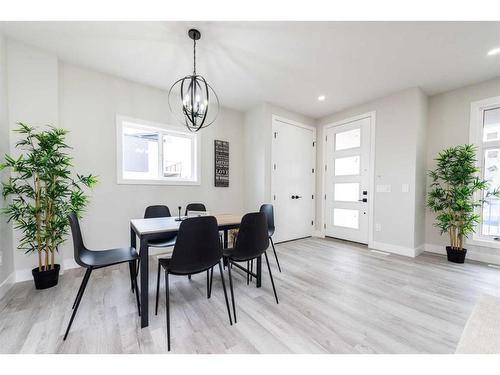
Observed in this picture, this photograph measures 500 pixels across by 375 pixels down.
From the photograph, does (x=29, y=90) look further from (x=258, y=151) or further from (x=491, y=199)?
(x=491, y=199)

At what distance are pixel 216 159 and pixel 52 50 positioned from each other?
248 cm

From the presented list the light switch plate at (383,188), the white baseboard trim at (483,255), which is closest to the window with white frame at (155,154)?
the light switch plate at (383,188)

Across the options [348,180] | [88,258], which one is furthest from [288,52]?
[88,258]

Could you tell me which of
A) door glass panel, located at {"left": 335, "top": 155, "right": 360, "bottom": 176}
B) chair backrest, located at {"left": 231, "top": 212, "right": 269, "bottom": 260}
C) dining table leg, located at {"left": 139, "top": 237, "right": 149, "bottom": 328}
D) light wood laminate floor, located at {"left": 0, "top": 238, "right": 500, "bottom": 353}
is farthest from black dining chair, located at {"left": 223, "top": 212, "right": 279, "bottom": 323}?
door glass panel, located at {"left": 335, "top": 155, "right": 360, "bottom": 176}

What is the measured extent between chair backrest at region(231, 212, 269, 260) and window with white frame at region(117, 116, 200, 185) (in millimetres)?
2098

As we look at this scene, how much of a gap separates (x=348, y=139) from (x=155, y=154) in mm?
3656

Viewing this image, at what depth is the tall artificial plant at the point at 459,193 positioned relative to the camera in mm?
2877

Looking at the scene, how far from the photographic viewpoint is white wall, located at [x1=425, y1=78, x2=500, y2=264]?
2.99 meters

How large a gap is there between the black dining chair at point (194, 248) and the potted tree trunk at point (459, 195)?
3466mm

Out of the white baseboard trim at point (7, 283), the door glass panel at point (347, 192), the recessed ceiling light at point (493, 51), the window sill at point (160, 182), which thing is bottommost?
the white baseboard trim at point (7, 283)

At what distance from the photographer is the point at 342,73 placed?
9.20 feet

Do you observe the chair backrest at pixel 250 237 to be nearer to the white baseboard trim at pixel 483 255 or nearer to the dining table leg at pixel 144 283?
the dining table leg at pixel 144 283

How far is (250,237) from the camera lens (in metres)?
1.80
